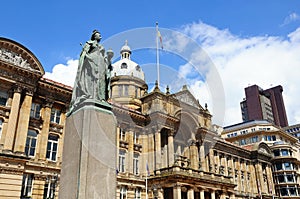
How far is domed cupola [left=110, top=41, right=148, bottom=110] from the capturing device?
55.0 metres

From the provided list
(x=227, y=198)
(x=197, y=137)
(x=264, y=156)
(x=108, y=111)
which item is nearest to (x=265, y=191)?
(x=264, y=156)

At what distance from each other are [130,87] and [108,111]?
46212 mm

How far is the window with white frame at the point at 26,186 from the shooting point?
26.7 meters

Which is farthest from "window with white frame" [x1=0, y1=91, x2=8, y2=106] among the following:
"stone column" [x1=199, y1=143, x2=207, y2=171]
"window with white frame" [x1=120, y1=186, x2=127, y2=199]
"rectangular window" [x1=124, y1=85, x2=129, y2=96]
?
"rectangular window" [x1=124, y1=85, x2=129, y2=96]

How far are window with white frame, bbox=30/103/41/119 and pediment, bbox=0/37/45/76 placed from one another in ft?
11.9

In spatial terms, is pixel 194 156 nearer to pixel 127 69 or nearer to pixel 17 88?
pixel 17 88

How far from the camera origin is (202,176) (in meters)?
37.8

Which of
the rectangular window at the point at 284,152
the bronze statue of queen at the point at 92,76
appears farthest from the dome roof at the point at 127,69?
the bronze statue of queen at the point at 92,76

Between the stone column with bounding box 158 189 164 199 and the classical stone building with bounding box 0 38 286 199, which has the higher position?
the classical stone building with bounding box 0 38 286 199

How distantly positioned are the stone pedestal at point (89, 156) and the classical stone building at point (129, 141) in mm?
17372

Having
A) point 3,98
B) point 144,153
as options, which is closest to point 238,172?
point 144,153

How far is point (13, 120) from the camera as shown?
2705cm

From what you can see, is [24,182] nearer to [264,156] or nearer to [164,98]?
[164,98]

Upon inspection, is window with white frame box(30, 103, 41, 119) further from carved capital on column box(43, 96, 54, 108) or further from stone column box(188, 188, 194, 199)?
stone column box(188, 188, 194, 199)
